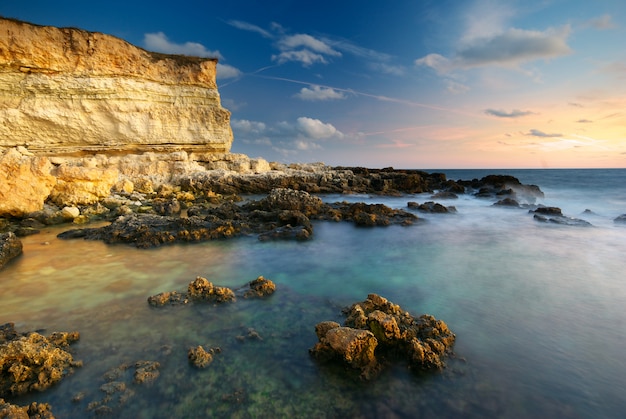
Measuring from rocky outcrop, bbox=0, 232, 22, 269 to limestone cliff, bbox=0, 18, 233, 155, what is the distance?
16.7 metres

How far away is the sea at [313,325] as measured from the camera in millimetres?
2658

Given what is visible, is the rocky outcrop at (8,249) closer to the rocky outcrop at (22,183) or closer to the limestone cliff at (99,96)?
the rocky outcrop at (22,183)

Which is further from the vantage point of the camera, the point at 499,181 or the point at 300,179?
the point at 499,181

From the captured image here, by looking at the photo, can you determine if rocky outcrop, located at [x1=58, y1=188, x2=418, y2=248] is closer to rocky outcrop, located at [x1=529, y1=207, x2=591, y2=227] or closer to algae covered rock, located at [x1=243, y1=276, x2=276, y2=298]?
algae covered rock, located at [x1=243, y1=276, x2=276, y2=298]

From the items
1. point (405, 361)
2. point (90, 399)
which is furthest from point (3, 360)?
point (405, 361)

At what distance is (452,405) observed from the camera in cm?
263

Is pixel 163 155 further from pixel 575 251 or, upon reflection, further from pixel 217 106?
pixel 575 251

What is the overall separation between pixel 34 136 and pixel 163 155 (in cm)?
702

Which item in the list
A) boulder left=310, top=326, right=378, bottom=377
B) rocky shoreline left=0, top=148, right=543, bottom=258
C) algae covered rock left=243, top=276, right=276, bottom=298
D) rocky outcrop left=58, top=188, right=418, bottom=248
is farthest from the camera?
rocky shoreline left=0, top=148, right=543, bottom=258

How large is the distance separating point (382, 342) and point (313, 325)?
3.22 feet

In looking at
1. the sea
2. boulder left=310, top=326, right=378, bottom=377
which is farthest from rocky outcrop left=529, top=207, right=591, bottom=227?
boulder left=310, top=326, right=378, bottom=377

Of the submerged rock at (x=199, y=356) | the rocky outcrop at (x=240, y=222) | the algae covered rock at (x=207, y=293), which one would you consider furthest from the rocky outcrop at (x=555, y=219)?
the submerged rock at (x=199, y=356)

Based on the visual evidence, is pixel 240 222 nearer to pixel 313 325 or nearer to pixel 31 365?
pixel 313 325

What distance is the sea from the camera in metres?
2.66
